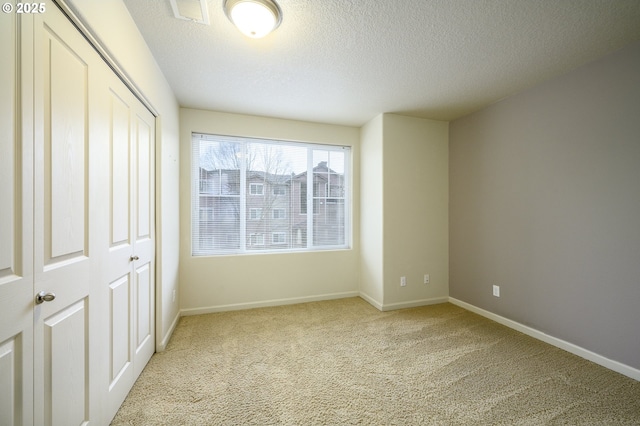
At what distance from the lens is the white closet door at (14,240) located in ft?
2.76

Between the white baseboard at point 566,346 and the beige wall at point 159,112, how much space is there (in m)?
3.56

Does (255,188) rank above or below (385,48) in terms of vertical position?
below

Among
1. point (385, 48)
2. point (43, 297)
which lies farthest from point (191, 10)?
point (43, 297)

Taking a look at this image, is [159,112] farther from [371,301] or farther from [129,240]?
[371,301]

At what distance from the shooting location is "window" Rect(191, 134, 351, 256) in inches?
127

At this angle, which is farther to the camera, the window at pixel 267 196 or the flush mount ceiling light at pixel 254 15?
the window at pixel 267 196

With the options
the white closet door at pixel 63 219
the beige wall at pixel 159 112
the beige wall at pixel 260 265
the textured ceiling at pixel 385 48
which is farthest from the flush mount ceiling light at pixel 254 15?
the beige wall at pixel 260 265

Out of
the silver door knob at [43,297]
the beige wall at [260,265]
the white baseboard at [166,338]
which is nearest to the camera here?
the silver door knob at [43,297]

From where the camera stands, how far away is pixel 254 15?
Answer: 5.19ft

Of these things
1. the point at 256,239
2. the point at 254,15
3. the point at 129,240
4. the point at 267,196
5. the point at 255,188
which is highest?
the point at 254,15

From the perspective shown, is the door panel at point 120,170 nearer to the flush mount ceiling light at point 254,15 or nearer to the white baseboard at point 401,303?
the flush mount ceiling light at point 254,15

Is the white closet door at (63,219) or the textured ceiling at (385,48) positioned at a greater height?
the textured ceiling at (385,48)

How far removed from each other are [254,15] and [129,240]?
1.72 m

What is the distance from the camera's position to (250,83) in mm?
2516
